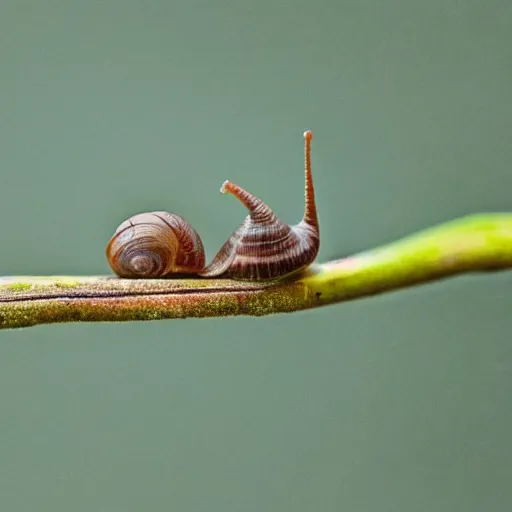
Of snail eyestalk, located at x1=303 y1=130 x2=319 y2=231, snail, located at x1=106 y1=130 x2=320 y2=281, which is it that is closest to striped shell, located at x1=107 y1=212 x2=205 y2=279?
snail, located at x1=106 y1=130 x2=320 y2=281

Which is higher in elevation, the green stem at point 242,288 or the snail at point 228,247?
the snail at point 228,247

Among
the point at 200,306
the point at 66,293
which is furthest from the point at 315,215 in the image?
the point at 66,293

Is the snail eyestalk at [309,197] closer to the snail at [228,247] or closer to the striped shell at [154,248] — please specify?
the snail at [228,247]

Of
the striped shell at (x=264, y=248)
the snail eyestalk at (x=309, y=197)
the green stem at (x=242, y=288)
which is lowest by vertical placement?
the green stem at (x=242, y=288)

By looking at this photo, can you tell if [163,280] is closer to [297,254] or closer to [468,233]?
[297,254]

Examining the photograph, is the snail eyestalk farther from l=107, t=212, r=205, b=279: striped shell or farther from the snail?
l=107, t=212, r=205, b=279: striped shell

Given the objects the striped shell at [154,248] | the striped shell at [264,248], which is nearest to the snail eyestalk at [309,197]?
the striped shell at [264,248]
